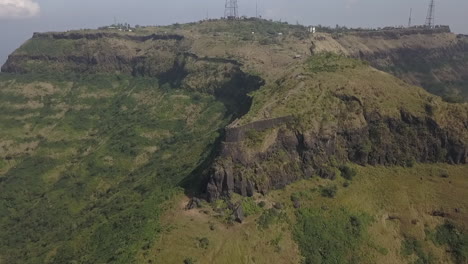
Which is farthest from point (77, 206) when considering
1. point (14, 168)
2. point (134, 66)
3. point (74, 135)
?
point (134, 66)

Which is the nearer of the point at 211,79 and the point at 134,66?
the point at 211,79

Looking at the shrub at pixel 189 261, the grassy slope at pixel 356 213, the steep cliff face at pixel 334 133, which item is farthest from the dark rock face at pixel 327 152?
the shrub at pixel 189 261

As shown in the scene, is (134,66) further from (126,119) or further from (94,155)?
(94,155)

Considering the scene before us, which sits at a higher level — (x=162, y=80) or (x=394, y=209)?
(x=162, y=80)

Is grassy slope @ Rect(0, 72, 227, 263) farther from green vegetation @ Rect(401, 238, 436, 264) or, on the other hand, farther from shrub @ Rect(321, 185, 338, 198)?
green vegetation @ Rect(401, 238, 436, 264)

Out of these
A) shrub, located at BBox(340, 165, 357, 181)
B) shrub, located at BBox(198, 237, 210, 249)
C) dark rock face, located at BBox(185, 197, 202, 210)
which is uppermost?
shrub, located at BBox(340, 165, 357, 181)

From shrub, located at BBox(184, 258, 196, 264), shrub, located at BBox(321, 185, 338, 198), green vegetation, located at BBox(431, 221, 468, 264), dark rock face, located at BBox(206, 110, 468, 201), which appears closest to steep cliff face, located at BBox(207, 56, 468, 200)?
dark rock face, located at BBox(206, 110, 468, 201)

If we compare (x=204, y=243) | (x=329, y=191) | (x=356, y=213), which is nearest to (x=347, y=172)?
(x=329, y=191)
